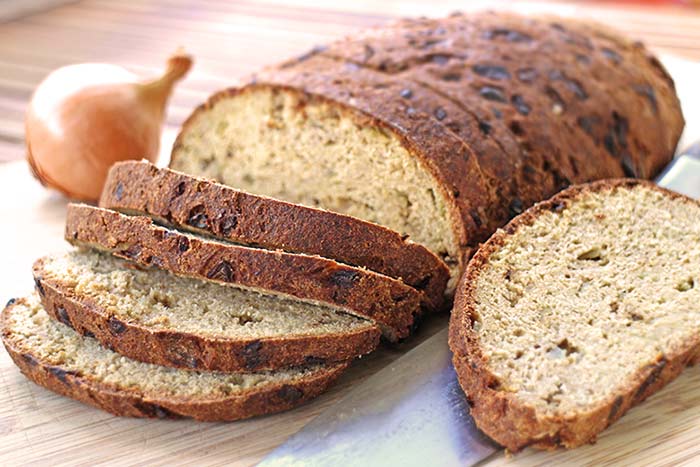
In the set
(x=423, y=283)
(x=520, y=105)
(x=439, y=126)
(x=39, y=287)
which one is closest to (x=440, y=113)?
(x=439, y=126)

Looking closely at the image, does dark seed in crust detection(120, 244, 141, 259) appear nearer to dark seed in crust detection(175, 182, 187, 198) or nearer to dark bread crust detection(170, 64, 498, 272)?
dark seed in crust detection(175, 182, 187, 198)

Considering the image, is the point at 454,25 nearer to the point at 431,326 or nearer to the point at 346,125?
the point at 346,125

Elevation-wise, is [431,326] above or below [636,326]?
below

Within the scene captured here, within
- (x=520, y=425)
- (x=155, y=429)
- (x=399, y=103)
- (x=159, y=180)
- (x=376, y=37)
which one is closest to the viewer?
(x=520, y=425)

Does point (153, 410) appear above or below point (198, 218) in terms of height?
below

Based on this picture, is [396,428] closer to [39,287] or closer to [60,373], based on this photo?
[60,373]

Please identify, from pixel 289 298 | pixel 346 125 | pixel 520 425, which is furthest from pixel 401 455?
pixel 346 125
